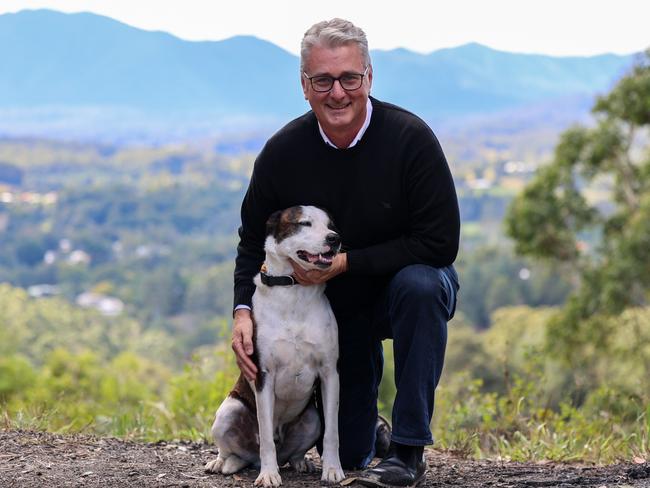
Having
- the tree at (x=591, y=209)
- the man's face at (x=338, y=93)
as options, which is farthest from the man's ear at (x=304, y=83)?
the tree at (x=591, y=209)

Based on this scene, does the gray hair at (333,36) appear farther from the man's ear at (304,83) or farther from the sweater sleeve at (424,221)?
the sweater sleeve at (424,221)

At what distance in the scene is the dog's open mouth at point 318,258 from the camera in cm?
365

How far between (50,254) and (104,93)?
330 ft

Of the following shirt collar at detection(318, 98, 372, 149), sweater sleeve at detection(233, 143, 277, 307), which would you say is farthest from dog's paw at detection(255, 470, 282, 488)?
shirt collar at detection(318, 98, 372, 149)

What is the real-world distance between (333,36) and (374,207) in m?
0.72

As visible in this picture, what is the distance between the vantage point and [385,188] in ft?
12.4

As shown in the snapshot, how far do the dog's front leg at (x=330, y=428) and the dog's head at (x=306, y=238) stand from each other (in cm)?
48

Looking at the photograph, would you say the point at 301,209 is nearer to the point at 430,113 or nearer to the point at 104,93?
the point at 430,113

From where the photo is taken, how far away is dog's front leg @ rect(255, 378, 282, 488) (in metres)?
3.76

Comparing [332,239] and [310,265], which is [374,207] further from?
[310,265]

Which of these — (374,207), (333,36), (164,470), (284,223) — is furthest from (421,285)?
(164,470)

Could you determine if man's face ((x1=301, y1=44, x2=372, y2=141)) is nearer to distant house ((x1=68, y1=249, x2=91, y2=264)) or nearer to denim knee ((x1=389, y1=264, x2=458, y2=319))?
denim knee ((x1=389, y1=264, x2=458, y2=319))

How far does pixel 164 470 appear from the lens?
411 centimetres

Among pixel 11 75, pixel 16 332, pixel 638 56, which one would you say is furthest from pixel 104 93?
pixel 638 56
